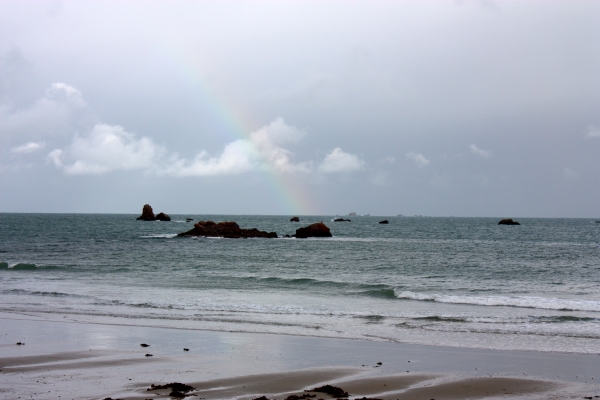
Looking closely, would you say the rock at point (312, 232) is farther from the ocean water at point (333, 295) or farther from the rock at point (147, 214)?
the rock at point (147, 214)

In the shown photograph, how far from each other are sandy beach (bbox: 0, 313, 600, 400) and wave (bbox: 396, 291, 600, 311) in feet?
31.6

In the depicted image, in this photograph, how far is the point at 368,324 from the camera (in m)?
19.7

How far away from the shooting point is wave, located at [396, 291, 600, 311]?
23.8 meters

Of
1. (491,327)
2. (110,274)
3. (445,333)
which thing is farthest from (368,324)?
(110,274)

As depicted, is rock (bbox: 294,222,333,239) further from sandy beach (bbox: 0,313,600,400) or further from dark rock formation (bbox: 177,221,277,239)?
sandy beach (bbox: 0,313,600,400)

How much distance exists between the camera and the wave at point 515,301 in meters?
23.8

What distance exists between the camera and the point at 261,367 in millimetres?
13078

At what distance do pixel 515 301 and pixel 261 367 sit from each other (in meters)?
17.0

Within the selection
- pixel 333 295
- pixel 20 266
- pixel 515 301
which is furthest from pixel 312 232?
pixel 515 301

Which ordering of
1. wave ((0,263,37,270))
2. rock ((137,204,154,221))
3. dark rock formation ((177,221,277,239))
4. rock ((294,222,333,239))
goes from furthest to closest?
rock ((137,204,154,221))
rock ((294,222,333,239))
dark rock formation ((177,221,277,239))
wave ((0,263,37,270))

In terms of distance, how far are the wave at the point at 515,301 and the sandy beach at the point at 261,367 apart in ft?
31.6

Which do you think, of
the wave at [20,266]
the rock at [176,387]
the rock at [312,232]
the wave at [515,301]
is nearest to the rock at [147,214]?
the rock at [312,232]

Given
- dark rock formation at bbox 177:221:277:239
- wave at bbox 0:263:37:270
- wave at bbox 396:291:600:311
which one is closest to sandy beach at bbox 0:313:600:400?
wave at bbox 396:291:600:311

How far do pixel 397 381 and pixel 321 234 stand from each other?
75671 mm
